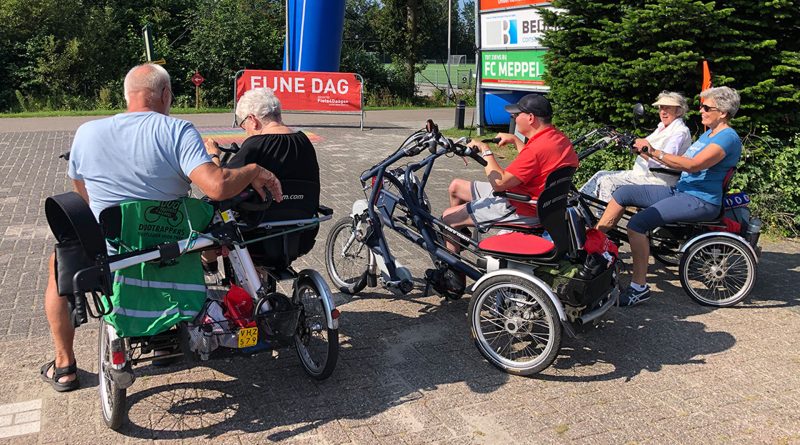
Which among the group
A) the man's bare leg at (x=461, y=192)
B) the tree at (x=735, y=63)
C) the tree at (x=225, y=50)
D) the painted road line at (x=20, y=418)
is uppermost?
the tree at (x=225, y=50)

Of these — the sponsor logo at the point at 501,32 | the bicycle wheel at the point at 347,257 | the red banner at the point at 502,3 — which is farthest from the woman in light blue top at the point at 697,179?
the sponsor logo at the point at 501,32

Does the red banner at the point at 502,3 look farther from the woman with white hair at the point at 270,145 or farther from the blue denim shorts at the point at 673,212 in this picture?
the woman with white hair at the point at 270,145

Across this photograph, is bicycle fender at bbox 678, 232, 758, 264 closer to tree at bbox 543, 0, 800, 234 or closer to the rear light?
tree at bbox 543, 0, 800, 234

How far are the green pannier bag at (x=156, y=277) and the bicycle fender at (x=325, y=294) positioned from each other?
0.68 metres

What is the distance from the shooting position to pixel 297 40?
17.6 m

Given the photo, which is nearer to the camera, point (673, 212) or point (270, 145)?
point (270, 145)

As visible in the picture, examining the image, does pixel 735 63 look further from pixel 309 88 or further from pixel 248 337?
pixel 309 88

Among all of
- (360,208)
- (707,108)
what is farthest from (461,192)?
(707,108)

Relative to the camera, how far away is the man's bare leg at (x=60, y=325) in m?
3.68

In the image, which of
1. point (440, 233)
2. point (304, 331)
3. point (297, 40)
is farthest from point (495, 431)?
point (297, 40)

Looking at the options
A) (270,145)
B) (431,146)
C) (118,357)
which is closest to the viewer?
(118,357)

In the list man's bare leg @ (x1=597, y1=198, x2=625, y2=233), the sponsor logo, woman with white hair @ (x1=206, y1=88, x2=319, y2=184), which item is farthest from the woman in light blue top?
the sponsor logo

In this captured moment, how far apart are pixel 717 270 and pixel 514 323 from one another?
209 cm

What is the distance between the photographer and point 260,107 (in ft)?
13.7
